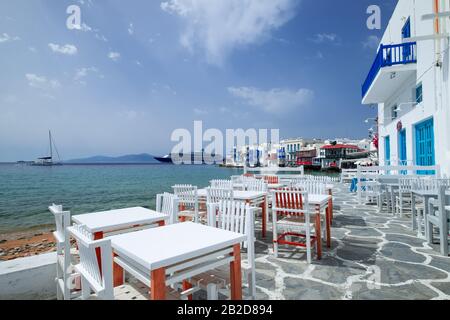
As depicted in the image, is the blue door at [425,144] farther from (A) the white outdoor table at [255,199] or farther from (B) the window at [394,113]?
(A) the white outdoor table at [255,199]

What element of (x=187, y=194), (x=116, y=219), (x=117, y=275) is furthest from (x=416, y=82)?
(x=117, y=275)

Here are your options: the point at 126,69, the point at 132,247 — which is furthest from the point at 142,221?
the point at 126,69

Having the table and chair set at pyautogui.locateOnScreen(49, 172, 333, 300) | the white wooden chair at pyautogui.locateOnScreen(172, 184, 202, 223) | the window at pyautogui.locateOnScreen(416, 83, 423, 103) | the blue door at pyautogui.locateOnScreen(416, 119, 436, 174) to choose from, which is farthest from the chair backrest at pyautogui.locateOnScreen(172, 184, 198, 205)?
the window at pyautogui.locateOnScreen(416, 83, 423, 103)

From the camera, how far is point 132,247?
65.4 inches

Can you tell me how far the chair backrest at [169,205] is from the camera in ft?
10.0

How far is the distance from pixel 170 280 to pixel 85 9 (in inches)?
372

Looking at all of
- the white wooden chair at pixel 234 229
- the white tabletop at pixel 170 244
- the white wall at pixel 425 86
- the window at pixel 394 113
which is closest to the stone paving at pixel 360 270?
the white wooden chair at pixel 234 229

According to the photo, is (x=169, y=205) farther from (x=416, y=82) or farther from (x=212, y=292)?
(x=416, y=82)

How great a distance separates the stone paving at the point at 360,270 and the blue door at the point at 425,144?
380cm

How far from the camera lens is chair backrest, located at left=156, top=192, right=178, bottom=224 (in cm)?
306

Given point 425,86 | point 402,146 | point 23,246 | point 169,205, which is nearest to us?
point 169,205

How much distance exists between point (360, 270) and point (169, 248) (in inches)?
105

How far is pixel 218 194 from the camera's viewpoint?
4.34m

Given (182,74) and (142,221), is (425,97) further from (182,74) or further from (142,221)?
(182,74)
